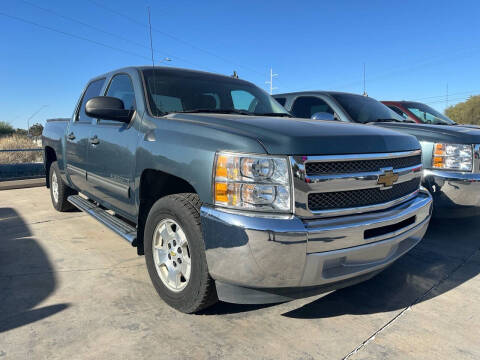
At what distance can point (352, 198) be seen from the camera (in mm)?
2182

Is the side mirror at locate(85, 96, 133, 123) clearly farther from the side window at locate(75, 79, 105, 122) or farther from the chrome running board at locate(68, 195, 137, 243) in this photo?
the side window at locate(75, 79, 105, 122)

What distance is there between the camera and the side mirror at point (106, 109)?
2901 mm

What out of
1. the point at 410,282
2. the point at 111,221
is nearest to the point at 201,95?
the point at 111,221

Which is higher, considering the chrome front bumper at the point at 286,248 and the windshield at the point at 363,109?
the windshield at the point at 363,109

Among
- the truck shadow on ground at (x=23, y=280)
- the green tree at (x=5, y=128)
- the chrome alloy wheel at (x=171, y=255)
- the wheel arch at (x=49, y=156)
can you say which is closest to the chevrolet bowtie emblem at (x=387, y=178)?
the chrome alloy wheel at (x=171, y=255)

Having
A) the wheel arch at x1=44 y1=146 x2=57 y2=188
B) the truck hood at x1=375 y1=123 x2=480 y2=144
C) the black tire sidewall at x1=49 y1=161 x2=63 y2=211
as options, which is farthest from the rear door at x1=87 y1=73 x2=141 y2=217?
the truck hood at x1=375 y1=123 x2=480 y2=144

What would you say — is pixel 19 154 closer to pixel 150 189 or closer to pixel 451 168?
pixel 150 189

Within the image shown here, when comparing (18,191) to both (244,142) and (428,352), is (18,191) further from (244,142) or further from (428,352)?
(428,352)

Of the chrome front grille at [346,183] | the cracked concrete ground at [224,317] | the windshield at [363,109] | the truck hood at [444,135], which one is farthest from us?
the windshield at [363,109]

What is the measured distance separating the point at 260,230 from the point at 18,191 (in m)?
7.45

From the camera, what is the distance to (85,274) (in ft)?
10.2

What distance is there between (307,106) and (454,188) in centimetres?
238

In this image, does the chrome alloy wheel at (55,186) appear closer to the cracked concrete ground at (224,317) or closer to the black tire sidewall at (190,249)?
the cracked concrete ground at (224,317)

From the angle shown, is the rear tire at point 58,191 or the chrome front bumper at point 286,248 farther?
the rear tire at point 58,191
